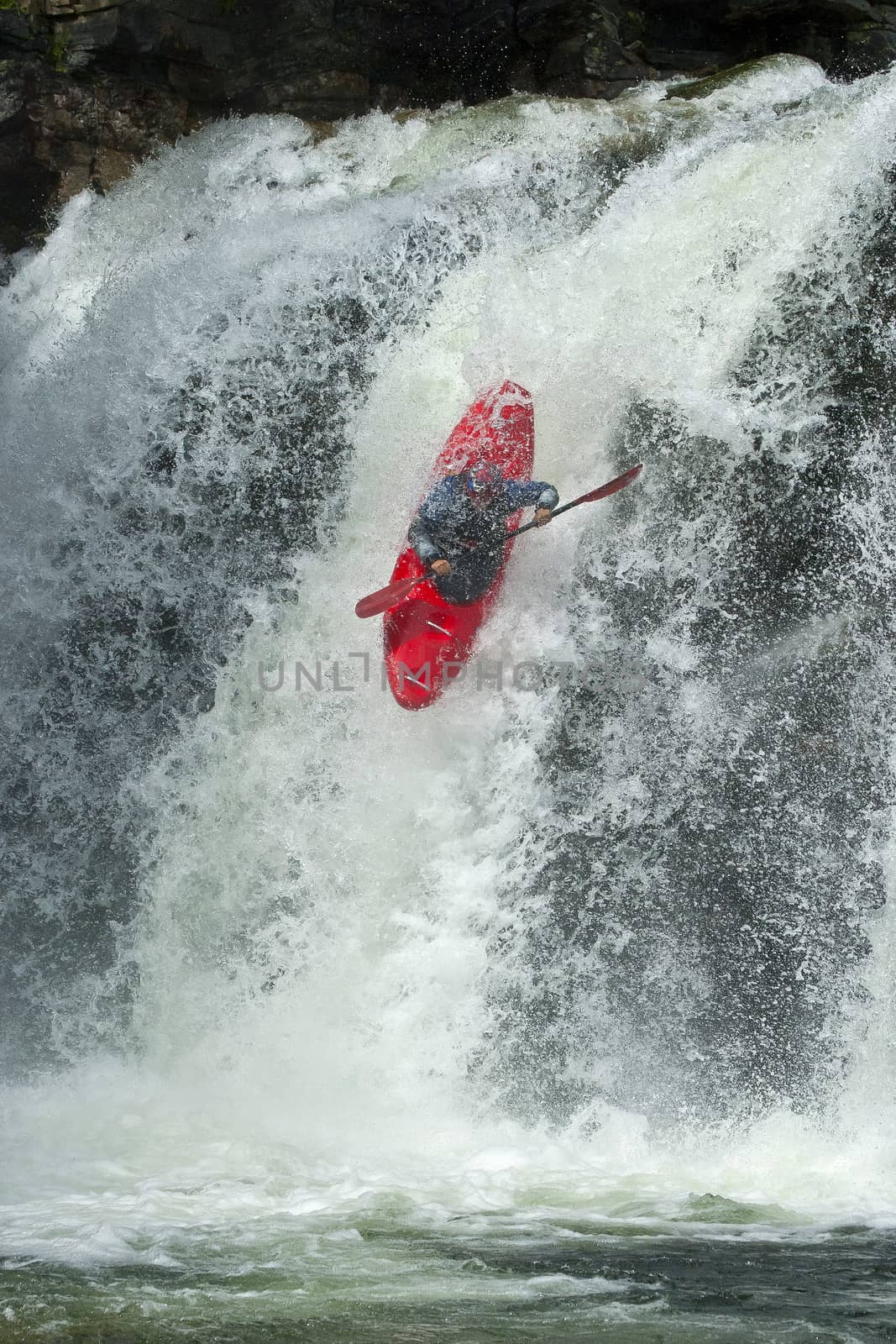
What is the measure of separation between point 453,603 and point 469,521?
376 mm

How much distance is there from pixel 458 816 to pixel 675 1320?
2459mm

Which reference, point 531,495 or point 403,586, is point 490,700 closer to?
point 403,586

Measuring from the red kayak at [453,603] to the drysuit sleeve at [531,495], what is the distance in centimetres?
11

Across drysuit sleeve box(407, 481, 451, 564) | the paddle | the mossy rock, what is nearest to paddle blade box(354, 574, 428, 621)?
the paddle

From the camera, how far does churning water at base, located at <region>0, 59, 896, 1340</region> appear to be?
15.2 feet

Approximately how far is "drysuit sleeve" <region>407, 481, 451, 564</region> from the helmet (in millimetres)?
A: 100

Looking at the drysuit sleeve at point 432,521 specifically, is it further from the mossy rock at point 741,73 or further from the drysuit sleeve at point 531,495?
the mossy rock at point 741,73

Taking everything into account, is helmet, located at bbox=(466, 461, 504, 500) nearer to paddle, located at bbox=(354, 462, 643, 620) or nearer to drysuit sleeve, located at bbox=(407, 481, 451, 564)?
drysuit sleeve, located at bbox=(407, 481, 451, 564)

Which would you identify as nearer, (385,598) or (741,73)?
(385,598)

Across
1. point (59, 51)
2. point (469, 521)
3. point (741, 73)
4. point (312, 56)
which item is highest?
point (59, 51)

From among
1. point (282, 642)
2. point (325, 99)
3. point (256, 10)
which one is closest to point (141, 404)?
point (282, 642)

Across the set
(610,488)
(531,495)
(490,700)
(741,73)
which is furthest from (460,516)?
(741,73)

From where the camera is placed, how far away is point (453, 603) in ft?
15.8

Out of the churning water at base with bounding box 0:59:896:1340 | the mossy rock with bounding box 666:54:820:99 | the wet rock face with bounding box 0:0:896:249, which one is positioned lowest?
the churning water at base with bounding box 0:59:896:1340
